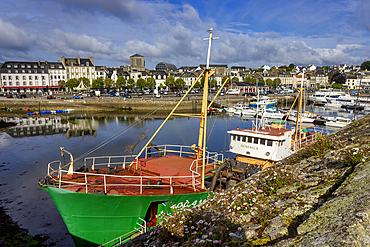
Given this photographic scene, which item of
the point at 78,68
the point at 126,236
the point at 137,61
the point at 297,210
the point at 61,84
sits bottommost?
the point at 126,236

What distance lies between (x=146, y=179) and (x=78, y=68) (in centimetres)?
10978

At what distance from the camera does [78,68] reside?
10719 centimetres

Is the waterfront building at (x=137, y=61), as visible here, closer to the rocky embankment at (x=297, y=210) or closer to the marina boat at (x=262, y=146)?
the marina boat at (x=262, y=146)

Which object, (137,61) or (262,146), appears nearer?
(262,146)

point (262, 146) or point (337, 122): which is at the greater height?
point (262, 146)

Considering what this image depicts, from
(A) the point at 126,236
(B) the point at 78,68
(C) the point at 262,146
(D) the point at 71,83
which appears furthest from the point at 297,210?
(B) the point at 78,68

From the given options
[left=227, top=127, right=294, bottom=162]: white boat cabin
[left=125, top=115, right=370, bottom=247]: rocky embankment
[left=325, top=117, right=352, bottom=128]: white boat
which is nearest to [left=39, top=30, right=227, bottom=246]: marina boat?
[left=125, top=115, right=370, bottom=247]: rocky embankment

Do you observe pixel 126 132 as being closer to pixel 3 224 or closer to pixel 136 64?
pixel 3 224

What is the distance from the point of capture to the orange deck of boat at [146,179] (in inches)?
410

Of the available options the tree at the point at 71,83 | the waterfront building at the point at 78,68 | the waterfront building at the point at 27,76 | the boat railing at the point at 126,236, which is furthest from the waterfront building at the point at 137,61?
the boat railing at the point at 126,236

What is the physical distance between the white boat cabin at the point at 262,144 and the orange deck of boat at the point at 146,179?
5.77 meters

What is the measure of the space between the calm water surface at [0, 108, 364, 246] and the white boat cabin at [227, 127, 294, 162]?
8.01ft

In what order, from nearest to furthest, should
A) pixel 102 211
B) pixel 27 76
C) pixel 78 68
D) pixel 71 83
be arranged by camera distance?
pixel 102 211, pixel 71 83, pixel 27 76, pixel 78 68

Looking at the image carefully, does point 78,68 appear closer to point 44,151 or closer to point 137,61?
point 137,61
